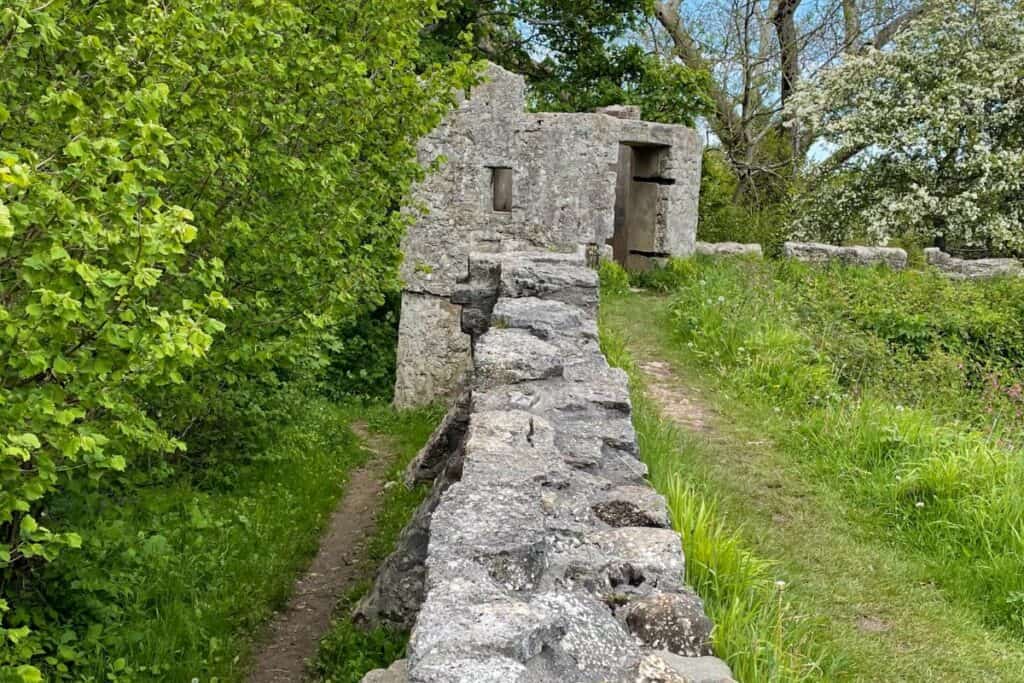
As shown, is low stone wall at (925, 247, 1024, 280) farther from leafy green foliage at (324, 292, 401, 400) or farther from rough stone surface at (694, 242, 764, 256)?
leafy green foliage at (324, 292, 401, 400)

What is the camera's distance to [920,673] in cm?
471

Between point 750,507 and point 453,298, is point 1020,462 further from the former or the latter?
point 453,298

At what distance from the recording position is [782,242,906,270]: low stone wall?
52.1 feet

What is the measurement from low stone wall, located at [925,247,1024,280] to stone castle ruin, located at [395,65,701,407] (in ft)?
22.3

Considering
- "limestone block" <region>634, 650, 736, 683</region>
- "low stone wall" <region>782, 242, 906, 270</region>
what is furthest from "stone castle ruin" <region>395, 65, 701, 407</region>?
"limestone block" <region>634, 650, 736, 683</region>

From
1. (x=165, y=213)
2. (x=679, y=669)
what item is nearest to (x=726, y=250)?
(x=165, y=213)

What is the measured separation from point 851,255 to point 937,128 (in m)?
4.66

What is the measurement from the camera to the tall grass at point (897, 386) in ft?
20.7

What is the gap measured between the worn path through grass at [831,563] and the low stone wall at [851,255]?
24.6ft

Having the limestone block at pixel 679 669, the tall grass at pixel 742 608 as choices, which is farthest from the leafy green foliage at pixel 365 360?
the limestone block at pixel 679 669

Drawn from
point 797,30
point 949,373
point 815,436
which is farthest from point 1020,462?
point 797,30

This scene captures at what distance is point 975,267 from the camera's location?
16.8 m

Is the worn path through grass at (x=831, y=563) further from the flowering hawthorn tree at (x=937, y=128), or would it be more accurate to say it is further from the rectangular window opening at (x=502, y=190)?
the flowering hawthorn tree at (x=937, y=128)

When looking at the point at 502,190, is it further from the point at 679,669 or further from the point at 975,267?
the point at 679,669
